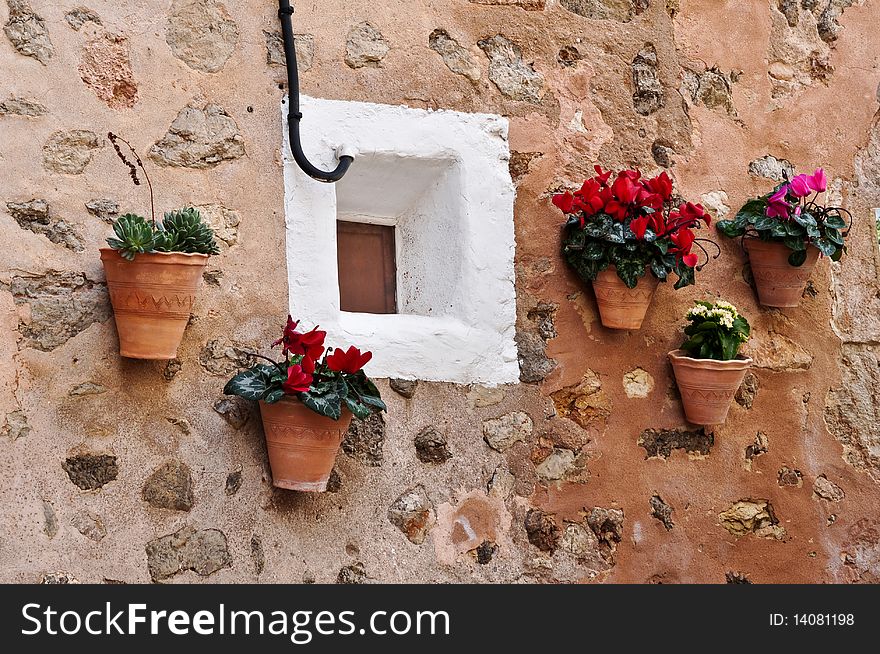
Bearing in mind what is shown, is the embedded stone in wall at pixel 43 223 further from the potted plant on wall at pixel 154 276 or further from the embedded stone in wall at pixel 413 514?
the embedded stone in wall at pixel 413 514

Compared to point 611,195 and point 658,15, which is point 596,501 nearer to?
point 611,195

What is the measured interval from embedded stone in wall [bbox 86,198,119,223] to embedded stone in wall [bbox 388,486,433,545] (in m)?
1.10

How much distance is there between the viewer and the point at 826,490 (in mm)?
3674

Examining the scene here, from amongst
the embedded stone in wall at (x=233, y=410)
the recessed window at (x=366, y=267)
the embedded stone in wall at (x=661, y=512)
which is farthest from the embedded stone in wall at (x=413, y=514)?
the embedded stone in wall at (x=661, y=512)

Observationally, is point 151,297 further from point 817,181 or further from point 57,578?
point 817,181

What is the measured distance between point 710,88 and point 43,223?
2.26 meters

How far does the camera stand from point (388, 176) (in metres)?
3.39

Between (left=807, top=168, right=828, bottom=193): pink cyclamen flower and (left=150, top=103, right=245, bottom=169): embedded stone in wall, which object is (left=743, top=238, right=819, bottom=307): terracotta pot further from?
(left=150, top=103, right=245, bottom=169): embedded stone in wall

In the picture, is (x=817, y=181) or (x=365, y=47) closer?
(x=365, y=47)

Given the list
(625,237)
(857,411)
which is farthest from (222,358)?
(857,411)

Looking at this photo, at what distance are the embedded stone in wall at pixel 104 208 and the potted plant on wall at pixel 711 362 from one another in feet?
5.81

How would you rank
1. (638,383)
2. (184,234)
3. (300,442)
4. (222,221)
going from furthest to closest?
1. (638,383)
2. (222,221)
3. (300,442)
4. (184,234)

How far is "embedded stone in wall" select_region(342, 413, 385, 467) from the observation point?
3.09 m

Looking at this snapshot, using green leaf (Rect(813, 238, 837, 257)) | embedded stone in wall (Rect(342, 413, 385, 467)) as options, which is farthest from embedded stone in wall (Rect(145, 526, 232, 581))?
green leaf (Rect(813, 238, 837, 257))
